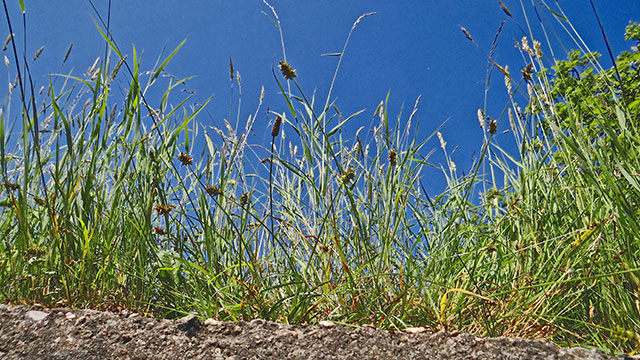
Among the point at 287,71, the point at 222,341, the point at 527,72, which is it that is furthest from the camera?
the point at 527,72

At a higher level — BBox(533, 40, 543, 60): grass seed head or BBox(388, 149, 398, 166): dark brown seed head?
BBox(533, 40, 543, 60): grass seed head

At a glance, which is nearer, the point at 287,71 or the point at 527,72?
the point at 287,71

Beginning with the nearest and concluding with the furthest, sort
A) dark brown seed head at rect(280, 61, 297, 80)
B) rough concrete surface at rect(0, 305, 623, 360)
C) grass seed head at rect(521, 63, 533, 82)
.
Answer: rough concrete surface at rect(0, 305, 623, 360), dark brown seed head at rect(280, 61, 297, 80), grass seed head at rect(521, 63, 533, 82)

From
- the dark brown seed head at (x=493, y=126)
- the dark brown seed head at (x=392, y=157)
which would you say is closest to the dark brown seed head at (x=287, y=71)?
the dark brown seed head at (x=392, y=157)

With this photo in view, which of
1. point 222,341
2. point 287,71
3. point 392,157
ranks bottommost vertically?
point 222,341

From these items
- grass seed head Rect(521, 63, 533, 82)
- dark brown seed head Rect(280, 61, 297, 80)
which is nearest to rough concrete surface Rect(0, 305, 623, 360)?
dark brown seed head Rect(280, 61, 297, 80)

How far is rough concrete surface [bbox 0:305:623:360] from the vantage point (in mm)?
1025

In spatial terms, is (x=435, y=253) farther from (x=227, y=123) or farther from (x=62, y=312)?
(x=62, y=312)

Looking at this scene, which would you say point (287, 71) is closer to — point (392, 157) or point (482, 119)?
point (392, 157)

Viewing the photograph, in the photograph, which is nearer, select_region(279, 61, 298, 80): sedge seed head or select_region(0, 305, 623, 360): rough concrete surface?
select_region(0, 305, 623, 360): rough concrete surface

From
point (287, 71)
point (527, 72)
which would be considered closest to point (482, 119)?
point (527, 72)

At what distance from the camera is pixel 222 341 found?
1.06 m

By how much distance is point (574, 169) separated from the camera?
57.9 inches

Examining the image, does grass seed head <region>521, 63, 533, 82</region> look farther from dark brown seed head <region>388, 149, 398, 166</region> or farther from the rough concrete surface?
the rough concrete surface
